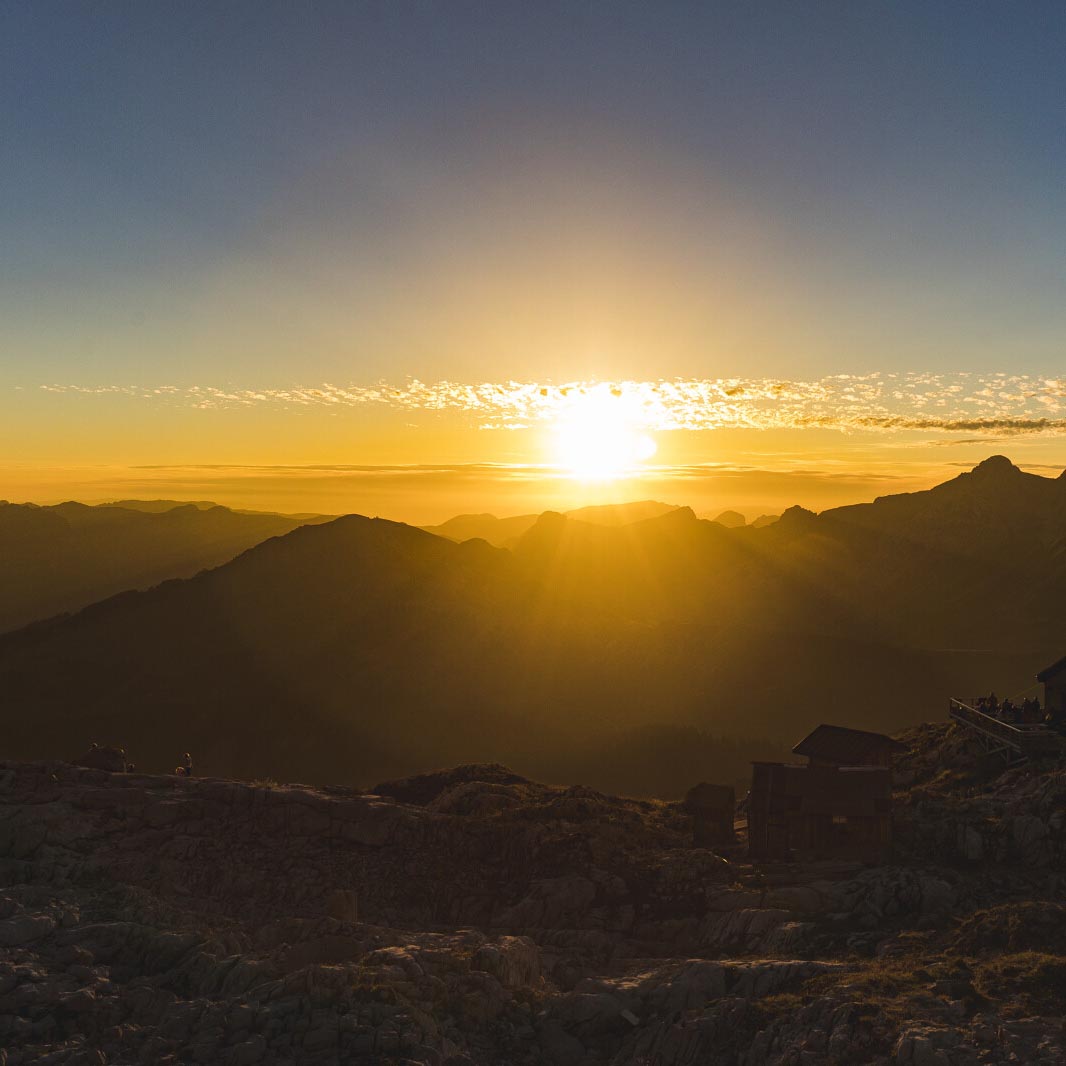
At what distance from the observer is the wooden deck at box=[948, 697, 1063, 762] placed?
37.6 m

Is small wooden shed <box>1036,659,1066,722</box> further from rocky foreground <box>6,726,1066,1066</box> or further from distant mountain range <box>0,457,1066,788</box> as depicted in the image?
distant mountain range <box>0,457,1066,788</box>

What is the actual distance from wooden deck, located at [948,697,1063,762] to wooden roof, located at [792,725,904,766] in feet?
13.8

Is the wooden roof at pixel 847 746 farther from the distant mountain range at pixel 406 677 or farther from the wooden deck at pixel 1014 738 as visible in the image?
the distant mountain range at pixel 406 677

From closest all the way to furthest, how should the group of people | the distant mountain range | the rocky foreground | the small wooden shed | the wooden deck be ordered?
1. the rocky foreground
2. the wooden deck
3. the group of people
4. the small wooden shed
5. the distant mountain range

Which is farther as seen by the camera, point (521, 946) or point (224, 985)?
point (521, 946)

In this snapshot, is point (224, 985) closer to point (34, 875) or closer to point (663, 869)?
point (34, 875)

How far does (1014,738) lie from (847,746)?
7788mm

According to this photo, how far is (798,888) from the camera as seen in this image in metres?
29.0

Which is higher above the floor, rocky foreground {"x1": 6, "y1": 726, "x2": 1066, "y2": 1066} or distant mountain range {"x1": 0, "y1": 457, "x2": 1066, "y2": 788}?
rocky foreground {"x1": 6, "y1": 726, "x2": 1066, "y2": 1066}

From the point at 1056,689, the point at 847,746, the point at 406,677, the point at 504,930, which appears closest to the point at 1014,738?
the point at 1056,689

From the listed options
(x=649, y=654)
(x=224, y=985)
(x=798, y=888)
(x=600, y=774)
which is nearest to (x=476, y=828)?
(x=798, y=888)

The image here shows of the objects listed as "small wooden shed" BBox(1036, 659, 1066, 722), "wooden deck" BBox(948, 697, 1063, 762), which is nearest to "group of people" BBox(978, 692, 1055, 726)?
"wooden deck" BBox(948, 697, 1063, 762)

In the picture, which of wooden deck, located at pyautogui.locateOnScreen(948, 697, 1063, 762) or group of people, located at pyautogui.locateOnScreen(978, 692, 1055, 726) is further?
group of people, located at pyautogui.locateOnScreen(978, 692, 1055, 726)

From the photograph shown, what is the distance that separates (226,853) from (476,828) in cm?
1006
